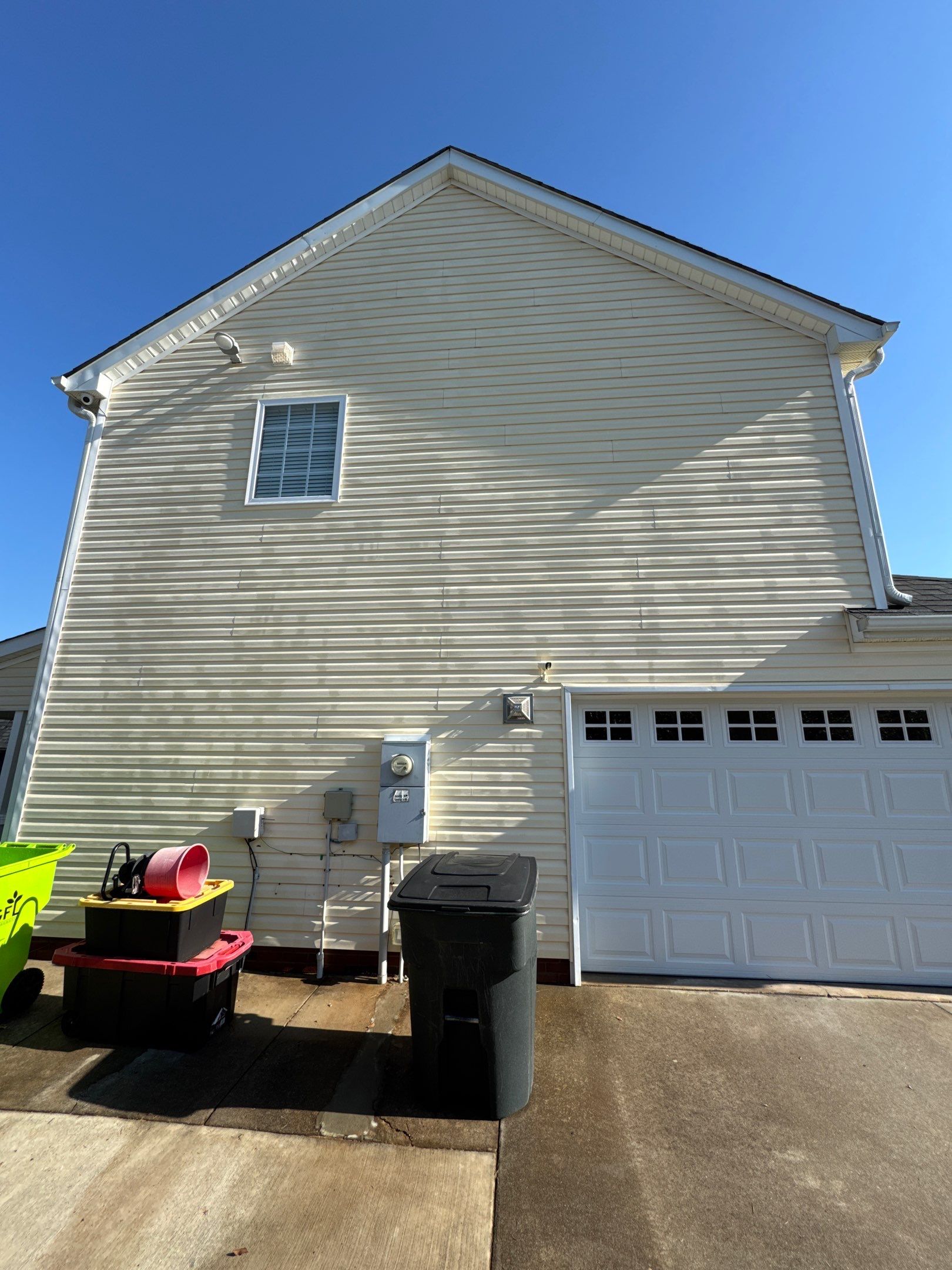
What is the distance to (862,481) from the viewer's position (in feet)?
17.7

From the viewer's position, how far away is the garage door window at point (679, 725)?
5.14m

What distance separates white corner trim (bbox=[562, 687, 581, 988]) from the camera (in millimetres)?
4676

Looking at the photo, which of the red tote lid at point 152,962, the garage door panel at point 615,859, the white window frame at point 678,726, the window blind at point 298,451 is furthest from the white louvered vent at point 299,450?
the garage door panel at point 615,859

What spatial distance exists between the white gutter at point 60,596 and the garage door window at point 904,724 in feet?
25.6

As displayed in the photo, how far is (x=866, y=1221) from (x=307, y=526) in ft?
19.5

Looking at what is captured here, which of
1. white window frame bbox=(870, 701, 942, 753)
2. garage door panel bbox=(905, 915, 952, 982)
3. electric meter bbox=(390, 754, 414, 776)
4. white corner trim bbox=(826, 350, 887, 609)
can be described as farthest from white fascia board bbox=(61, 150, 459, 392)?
garage door panel bbox=(905, 915, 952, 982)

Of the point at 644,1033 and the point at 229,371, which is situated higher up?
the point at 229,371

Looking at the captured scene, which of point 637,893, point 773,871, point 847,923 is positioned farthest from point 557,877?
point 847,923

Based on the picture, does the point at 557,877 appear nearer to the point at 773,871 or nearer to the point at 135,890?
the point at 773,871

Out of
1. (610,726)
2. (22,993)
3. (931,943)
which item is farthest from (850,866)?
(22,993)

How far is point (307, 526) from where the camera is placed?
5.89m

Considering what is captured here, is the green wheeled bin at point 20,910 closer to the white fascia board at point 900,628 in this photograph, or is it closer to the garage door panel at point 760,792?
the garage door panel at point 760,792

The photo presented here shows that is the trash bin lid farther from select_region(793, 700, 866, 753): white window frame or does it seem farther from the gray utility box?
select_region(793, 700, 866, 753): white window frame

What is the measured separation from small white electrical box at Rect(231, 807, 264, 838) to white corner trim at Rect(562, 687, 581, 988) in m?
2.68
